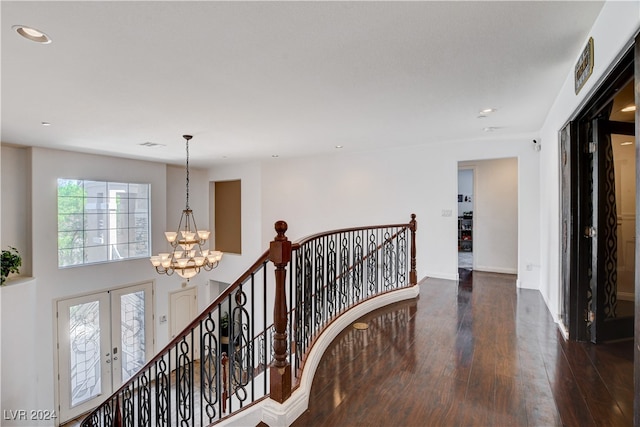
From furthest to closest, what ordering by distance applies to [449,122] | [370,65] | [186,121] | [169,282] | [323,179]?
1. [169,282]
2. [323,179]
3. [449,122]
4. [186,121]
5. [370,65]

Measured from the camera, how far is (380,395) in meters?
2.19

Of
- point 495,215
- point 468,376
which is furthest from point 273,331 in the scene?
point 495,215

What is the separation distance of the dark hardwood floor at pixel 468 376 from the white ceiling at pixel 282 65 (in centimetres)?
250

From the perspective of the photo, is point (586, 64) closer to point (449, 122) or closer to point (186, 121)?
point (449, 122)

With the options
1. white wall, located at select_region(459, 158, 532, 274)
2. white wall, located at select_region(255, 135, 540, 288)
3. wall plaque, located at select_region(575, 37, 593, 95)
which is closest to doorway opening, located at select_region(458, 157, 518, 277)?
white wall, located at select_region(459, 158, 532, 274)

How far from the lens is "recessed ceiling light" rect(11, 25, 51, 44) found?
1986mm

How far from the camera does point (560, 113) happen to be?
10.9 feet

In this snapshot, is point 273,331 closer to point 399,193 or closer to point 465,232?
point 399,193

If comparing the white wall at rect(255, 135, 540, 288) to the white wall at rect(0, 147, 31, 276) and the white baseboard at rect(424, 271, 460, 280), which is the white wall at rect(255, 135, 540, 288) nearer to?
the white baseboard at rect(424, 271, 460, 280)

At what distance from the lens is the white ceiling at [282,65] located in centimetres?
189

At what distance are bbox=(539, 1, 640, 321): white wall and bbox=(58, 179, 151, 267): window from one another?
7.78m

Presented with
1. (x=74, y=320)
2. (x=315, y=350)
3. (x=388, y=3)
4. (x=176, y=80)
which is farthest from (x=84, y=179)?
(x=388, y=3)

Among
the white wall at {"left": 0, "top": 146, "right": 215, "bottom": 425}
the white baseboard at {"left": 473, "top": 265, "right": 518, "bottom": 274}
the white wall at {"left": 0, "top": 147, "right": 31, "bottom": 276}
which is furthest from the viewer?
the white baseboard at {"left": 473, "top": 265, "right": 518, "bottom": 274}

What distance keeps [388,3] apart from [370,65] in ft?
2.54
